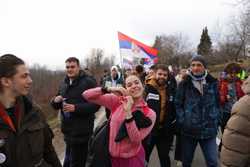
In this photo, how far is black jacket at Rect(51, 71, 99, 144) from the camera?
4.48m

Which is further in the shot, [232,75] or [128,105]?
[232,75]

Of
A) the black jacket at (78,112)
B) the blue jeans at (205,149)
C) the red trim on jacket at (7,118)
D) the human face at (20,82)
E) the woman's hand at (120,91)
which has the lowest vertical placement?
the blue jeans at (205,149)

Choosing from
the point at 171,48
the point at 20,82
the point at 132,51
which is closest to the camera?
the point at 20,82

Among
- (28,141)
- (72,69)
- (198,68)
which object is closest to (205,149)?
(198,68)

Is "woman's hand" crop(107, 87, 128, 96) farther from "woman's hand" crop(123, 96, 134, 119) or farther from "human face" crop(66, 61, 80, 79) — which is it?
"human face" crop(66, 61, 80, 79)

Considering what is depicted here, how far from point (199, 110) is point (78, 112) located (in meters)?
1.68

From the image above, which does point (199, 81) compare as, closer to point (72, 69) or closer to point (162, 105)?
point (162, 105)

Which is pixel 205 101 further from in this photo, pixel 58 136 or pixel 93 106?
pixel 58 136

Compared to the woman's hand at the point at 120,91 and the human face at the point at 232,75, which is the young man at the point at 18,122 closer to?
the woman's hand at the point at 120,91

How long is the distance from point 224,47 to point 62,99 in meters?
54.6

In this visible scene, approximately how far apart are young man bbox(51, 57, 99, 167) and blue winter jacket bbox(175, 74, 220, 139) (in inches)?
51.1

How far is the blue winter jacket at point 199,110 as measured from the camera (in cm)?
418

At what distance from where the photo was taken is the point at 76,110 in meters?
4.38

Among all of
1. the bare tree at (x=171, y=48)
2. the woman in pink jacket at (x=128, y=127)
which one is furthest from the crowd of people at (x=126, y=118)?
the bare tree at (x=171, y=48)
